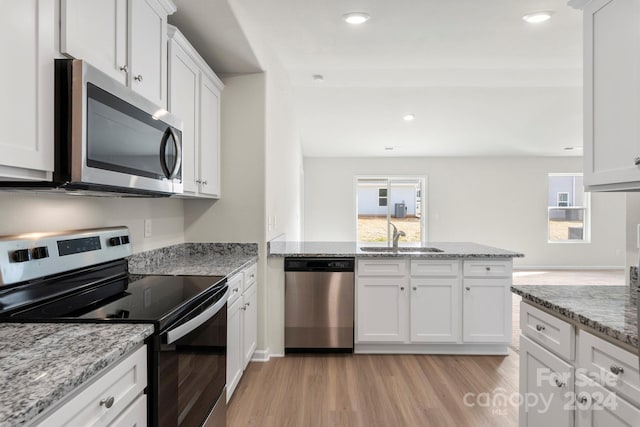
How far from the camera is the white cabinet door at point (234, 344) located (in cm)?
227

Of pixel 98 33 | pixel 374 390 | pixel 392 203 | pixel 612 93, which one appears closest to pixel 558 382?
pixel 612 93

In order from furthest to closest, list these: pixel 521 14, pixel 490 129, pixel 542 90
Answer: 1. pixel 490 129
2. pixel 542 90
3. pixel 521 14

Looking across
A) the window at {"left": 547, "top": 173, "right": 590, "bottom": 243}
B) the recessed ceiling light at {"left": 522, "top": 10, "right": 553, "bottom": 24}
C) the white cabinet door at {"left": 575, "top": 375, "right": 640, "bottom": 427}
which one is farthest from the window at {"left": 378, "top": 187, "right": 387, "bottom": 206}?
the white cabinet door at {"left": 575, "top": 375, "right": 640, "bottom": 427}

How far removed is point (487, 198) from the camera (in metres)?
7.93

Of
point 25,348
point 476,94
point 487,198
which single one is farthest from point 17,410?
point 487,198

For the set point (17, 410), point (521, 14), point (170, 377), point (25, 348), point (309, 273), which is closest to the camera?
point (17, 410)

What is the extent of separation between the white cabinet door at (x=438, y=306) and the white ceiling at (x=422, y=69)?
2.10m

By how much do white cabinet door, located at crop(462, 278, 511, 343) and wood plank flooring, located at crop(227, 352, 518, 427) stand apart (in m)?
0.20

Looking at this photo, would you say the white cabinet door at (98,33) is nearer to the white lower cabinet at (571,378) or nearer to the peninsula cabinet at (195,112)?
the peninsula cabinet at (195,112)

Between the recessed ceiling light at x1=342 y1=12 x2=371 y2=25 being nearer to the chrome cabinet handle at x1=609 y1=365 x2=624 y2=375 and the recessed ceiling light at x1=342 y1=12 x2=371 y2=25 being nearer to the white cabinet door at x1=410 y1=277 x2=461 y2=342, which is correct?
the white cabinet door at x1=410 y1=277 x2=461 y2=342

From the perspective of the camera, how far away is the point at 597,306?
1511 mm

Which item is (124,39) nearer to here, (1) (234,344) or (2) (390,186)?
(1) (234,344)

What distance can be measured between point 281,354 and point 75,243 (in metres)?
2.03

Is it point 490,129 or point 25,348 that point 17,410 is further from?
point 490,129
